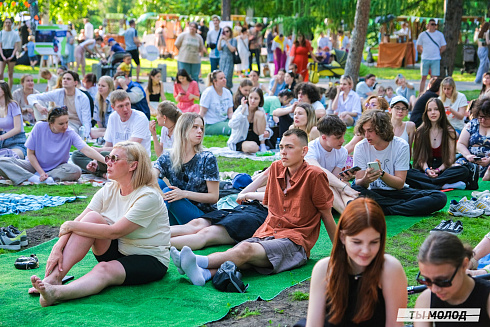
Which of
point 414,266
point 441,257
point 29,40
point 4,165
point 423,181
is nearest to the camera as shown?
point 441,257

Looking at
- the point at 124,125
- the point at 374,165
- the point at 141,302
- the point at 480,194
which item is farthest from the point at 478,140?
the point at 141,302

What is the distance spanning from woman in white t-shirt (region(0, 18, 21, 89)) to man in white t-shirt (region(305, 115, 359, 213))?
13281 millimetres

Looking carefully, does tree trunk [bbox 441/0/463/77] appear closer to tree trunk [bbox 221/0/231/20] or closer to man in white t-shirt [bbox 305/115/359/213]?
tree trunk [bbox 221/0/231/20]

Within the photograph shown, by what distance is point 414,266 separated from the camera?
5105 millimetres

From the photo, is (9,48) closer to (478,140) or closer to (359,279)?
(478,140)

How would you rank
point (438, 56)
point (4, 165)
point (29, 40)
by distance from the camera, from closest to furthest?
point (4, 165) < point (438, 56) < point (29, 40)

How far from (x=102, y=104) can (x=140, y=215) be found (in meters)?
7.04

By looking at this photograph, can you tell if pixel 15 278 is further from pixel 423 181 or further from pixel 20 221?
pixel 423 181

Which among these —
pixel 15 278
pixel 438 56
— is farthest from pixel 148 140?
pixel 438 56

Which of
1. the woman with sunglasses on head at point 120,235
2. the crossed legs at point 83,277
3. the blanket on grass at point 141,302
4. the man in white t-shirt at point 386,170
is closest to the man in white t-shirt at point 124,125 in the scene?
the man in white t-shirt at point 386,170

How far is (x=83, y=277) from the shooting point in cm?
431

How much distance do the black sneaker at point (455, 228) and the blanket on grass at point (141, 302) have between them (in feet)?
5.69

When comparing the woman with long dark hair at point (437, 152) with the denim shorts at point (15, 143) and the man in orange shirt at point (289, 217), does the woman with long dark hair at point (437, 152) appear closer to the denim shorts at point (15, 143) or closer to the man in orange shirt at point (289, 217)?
the man in orange shirt at point (289, 217)

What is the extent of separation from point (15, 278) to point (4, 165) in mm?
3967
